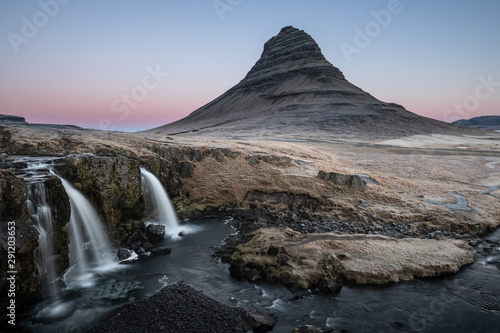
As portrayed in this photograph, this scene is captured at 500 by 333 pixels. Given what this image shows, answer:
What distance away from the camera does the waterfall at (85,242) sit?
14.7m

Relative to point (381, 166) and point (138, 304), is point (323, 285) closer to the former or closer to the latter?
point (138, 304)

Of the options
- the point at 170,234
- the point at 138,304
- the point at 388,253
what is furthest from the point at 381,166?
the point at 138,304

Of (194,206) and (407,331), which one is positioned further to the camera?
(194,206)

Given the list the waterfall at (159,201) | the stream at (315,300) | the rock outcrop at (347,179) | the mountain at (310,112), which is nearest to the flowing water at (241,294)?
the stream at (315,300)

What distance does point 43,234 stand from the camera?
1299cm

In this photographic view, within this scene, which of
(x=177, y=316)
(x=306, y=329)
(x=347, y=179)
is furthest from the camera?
(x=347, y=179)

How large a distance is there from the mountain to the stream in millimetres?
73727

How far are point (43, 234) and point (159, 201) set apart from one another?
9.47 m

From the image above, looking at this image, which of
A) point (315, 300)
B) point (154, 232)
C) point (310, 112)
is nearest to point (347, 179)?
point (315, 300)

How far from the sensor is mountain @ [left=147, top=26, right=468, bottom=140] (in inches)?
4405

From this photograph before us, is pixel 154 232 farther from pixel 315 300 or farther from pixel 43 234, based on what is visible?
pixel 315 300

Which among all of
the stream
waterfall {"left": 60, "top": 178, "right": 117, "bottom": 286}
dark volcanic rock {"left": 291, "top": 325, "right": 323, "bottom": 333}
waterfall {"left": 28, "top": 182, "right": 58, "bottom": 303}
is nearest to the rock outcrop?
the stream

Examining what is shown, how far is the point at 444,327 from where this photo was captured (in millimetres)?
10797

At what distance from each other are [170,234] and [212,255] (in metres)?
4.80
